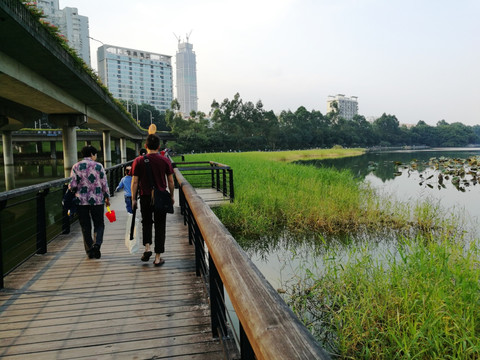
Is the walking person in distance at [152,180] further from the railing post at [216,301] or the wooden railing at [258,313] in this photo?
the wooden railing at [258,313]

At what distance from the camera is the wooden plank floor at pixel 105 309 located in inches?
101

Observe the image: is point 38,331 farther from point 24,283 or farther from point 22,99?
point 22,99

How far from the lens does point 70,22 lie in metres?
164

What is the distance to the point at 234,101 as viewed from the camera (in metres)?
86.9

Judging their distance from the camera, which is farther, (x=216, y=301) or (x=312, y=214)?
(x=312, y=214)

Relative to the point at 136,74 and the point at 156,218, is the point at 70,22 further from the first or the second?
the point at 156,218

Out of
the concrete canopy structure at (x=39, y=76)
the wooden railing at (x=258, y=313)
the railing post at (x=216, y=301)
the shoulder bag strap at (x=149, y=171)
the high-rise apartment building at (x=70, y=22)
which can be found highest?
the high-rise apartment building at (x=70, y=22)

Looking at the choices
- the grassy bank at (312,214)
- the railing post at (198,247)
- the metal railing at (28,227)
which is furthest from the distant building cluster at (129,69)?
the railing post at (198,247)

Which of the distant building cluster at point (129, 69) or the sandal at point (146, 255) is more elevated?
the distant building cluster at point (129, 69)

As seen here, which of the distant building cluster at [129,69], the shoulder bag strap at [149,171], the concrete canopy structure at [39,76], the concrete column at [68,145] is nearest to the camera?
the shoulder bag strap at [149,171]

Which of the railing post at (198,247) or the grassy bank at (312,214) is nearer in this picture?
the railing post at (198,247)

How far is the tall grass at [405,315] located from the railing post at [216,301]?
1.62m

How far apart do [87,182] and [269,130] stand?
82277 mm

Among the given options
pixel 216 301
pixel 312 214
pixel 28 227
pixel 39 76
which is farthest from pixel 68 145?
pixel 216 301
